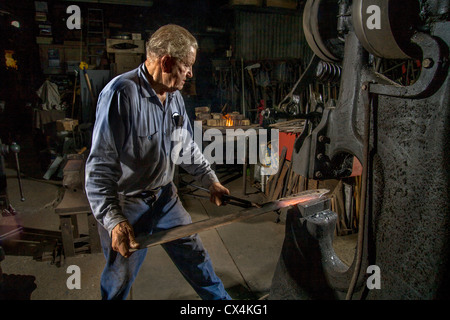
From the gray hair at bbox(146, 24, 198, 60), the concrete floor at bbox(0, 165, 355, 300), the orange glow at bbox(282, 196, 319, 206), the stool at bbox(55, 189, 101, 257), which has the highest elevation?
the gray hair at bbox(146, 24, 198, 60)

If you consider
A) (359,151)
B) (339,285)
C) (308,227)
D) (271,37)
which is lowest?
(339,285)

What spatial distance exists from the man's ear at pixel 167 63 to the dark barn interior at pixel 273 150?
1.33 feet

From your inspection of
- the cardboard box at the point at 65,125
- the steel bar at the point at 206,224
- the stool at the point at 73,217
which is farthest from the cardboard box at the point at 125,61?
the steel bar at the point at 206,224

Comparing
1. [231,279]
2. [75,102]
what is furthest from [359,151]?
[75,102]

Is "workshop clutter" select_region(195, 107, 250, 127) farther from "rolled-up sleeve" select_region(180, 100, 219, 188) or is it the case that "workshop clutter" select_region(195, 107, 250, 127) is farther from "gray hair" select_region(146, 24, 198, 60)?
"gray hair" select_region(146, 24, 198, 60)

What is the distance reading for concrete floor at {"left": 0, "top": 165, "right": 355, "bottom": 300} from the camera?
294 centimetres

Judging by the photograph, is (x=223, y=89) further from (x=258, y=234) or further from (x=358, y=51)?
(x=358, y=51)

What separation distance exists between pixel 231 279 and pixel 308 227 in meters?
1.80

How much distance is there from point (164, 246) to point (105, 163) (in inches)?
33.9

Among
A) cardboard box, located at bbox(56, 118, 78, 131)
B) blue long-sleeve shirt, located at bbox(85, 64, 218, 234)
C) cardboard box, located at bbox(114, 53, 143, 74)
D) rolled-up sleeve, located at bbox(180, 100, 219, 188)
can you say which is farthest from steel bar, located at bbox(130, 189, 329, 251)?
cardboard box, located at bbox(114, 53, 143, 74)

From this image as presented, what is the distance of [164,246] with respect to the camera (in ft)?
7.67

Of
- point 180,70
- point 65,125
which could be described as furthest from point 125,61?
point 180,70

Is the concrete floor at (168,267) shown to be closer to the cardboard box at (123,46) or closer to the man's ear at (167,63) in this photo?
the man's ear at (167,63)

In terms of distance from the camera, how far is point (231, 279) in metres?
3.18
